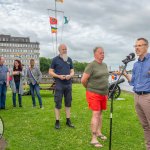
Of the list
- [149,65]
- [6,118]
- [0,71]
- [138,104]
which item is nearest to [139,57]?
[149,65]

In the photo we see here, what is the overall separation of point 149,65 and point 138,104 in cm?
79

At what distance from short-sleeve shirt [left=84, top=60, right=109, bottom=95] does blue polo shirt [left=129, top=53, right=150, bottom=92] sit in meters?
1.40

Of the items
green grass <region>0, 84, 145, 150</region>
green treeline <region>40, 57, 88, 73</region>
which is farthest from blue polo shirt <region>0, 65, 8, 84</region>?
green treeline <region>40, 57, 88, 73</region>

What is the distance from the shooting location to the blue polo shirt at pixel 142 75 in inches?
264

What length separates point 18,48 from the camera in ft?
588

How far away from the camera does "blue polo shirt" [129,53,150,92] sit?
671 cm

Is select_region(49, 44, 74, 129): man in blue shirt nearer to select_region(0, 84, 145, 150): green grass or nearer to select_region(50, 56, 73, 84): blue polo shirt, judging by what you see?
select_region(50, 56, 73, 84): blue polo shirt

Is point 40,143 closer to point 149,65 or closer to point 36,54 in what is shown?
point 149,65

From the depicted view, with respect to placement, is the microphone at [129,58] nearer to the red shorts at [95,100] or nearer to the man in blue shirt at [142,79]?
the man in blue shirt at [142,79]

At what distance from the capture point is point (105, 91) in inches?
328

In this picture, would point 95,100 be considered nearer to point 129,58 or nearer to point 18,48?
point 129,58

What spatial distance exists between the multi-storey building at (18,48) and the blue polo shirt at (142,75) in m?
170

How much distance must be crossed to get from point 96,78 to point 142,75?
1.67m

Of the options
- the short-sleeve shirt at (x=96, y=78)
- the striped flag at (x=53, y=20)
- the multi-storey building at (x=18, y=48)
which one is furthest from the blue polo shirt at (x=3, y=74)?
the multi-storey building at (x=18, y=48)
